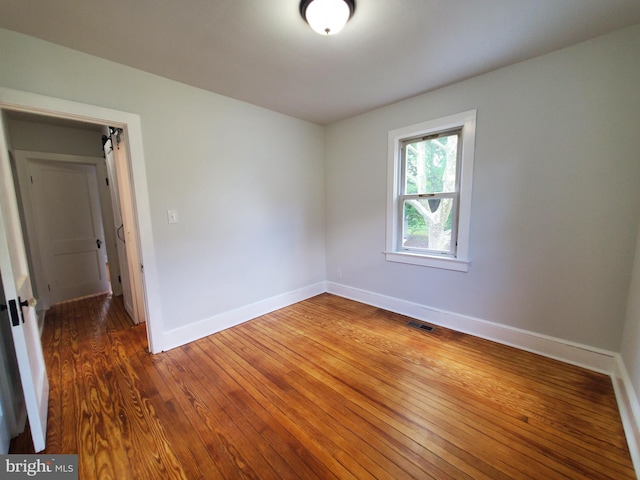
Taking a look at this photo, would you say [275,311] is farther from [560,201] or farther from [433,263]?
[560,201]

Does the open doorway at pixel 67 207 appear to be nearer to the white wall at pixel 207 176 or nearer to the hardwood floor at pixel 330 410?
the white wall at pixel 207 176

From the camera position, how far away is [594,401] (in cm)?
170

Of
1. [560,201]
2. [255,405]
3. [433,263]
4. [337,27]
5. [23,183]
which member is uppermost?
[337,27]

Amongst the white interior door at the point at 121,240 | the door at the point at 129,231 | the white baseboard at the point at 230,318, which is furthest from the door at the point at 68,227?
the white baseboard at the point at 230,318

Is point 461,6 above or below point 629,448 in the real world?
above

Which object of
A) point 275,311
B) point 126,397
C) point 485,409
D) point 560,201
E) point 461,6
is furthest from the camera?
point 275,311

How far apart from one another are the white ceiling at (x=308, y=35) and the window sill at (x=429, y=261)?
1.81m

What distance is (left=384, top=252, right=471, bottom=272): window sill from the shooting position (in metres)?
2.61

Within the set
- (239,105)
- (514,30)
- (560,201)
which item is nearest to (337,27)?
(514,30)

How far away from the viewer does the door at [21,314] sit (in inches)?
51.9

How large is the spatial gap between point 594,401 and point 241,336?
2927 mm

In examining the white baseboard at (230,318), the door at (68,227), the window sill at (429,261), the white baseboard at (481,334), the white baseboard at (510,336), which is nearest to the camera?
the white baseboard at (481,334)

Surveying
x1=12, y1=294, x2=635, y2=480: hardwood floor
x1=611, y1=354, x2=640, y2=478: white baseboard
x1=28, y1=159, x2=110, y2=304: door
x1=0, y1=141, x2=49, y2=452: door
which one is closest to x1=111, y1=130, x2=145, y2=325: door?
x1=12, y1=294, x2=635, y2=480: hardwood floor

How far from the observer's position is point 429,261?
2840 millimetres
